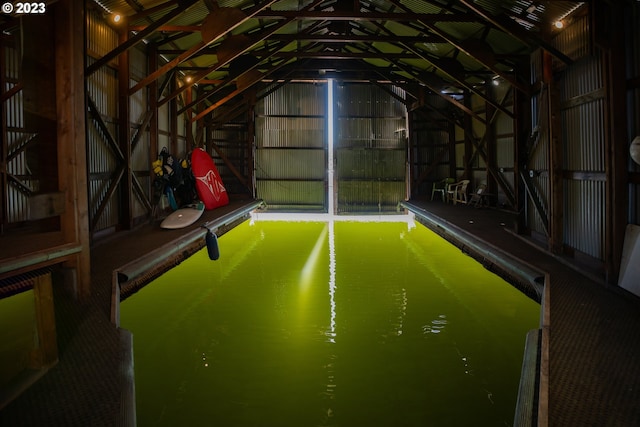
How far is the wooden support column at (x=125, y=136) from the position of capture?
824 centimetres

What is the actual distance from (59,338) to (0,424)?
1192mm

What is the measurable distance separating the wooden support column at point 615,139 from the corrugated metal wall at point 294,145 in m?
10.2

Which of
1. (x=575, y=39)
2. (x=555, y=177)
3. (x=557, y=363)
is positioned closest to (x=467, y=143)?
(x=555, y=177)

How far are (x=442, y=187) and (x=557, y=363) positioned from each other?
11.6 metres

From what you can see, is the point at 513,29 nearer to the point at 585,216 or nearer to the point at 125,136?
the point at 585,216

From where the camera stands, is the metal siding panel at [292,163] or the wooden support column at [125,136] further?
the metal siding panel at [292,163]

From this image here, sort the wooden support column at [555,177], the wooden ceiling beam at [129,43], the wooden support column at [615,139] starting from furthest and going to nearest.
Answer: the wooden ceiling beam at [129,43] < the wooden support column at [555,177] < the wooden support column at [615,139]

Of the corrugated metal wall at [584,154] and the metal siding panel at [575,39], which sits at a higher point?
the metal siding panel at [575,39]

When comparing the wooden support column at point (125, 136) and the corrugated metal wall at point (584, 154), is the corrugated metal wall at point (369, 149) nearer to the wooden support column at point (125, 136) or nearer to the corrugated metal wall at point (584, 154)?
the wooden support column at point (125, 136)

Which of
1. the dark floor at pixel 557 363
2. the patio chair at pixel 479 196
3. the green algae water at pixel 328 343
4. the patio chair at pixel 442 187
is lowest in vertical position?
the green algae water at pixel 328 343

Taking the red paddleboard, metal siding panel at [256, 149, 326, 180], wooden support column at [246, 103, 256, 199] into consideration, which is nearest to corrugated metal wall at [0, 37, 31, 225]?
the red paddleboard

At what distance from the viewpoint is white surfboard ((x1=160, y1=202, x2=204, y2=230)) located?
8469mm

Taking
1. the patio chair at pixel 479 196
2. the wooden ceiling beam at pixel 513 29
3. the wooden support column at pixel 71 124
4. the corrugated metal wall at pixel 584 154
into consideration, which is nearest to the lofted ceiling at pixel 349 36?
the wooden ceiling beam at pixel 513 29

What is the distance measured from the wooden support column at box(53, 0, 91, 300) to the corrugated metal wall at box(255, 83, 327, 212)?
408 inches
